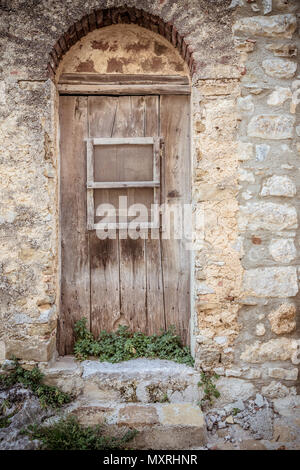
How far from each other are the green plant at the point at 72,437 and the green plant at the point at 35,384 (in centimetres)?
18

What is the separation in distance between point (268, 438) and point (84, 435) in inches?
48.8

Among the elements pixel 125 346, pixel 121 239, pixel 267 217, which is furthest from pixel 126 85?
pixel 125 346

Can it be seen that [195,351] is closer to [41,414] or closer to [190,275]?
[190,275]

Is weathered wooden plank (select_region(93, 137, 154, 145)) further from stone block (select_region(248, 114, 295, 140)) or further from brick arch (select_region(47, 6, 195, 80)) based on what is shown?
stone block (select_region(248, 114, 295, 140))

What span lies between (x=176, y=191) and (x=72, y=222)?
90cm

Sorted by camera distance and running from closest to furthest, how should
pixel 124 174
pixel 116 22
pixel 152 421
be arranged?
pixel 152 421
pixel 116 22
pixel 124 174

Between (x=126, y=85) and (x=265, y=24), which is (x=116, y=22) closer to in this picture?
(x=126, y=85)

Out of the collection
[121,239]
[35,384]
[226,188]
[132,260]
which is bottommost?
[35,384]

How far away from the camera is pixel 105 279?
9.08 feet

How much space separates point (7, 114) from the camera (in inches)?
96.3

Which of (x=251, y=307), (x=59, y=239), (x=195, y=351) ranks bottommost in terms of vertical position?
(x=195, y=351)

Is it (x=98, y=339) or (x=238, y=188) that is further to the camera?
(x=98, y=339)

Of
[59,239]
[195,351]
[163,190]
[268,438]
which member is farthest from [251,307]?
[59,239]

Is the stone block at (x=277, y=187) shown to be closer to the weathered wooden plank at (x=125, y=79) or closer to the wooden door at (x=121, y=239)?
the wooden door at (x=121, y=239)
